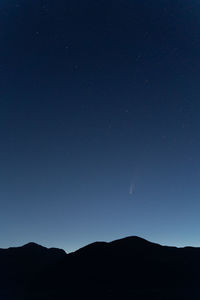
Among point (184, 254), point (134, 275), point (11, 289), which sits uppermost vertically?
point (184, 254)

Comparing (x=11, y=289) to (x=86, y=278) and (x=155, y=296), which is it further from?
(x=155, y=296)

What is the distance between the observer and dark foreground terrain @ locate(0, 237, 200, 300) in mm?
58953

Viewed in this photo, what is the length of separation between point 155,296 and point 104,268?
21.4m

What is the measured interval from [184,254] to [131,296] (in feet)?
77.2

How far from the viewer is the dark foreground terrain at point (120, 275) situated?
58953 millimetres

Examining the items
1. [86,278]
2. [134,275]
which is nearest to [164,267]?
[134,275]

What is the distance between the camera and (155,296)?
54.5 metres

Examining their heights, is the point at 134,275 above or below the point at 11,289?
above

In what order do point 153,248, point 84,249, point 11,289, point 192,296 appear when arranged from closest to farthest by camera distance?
point 192,296 < point 153,248 < point 84,249 < point 11,289

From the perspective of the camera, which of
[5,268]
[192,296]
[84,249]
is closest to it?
[192,296]

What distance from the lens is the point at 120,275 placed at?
223 feet

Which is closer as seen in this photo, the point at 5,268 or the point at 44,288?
the point at 44,288

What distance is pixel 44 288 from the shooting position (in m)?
74.7

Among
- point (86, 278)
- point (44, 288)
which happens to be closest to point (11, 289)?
point (44, 288)
